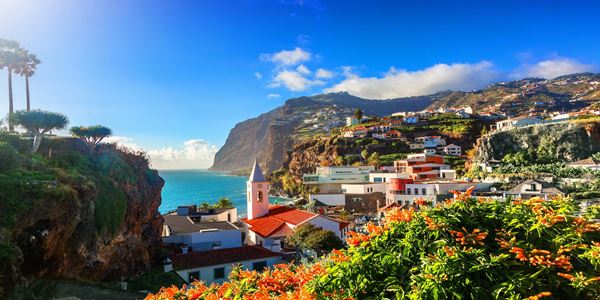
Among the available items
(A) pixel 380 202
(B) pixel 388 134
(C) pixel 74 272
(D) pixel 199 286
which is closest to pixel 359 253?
(D) pixel 199 286

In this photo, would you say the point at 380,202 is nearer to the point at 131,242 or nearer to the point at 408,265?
the point at 131,242

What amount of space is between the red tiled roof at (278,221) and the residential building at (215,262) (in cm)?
640

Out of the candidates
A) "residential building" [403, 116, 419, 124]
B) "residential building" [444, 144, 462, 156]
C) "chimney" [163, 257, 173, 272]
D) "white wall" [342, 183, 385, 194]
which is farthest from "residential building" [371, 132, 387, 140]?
"chimney" [163, 257, 173, 272]

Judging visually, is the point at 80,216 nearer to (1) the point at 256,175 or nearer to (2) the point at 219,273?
(2) the point at 219,273

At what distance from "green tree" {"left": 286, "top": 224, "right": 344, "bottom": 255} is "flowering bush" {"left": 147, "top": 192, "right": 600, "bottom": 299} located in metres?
23.5

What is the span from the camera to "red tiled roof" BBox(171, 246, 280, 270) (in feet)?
77.0

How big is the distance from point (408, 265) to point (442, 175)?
2781 inches

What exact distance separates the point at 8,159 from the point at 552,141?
85018 mm

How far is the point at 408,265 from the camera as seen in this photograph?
4230mm

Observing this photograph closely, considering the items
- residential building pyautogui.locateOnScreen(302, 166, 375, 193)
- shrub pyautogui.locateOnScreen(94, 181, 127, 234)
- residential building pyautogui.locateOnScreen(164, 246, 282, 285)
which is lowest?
residential building pyautogui.locateOnScreen(164, 246, 282, 285)

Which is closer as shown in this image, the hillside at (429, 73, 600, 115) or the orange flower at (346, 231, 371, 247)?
the orange flower at (346, 231, 371, 247)

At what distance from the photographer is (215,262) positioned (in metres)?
24.2

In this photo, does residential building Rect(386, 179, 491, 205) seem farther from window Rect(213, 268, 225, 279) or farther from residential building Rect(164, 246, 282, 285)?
window Rect(213, 268, 225, 279)

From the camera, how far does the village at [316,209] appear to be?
24859 mm
